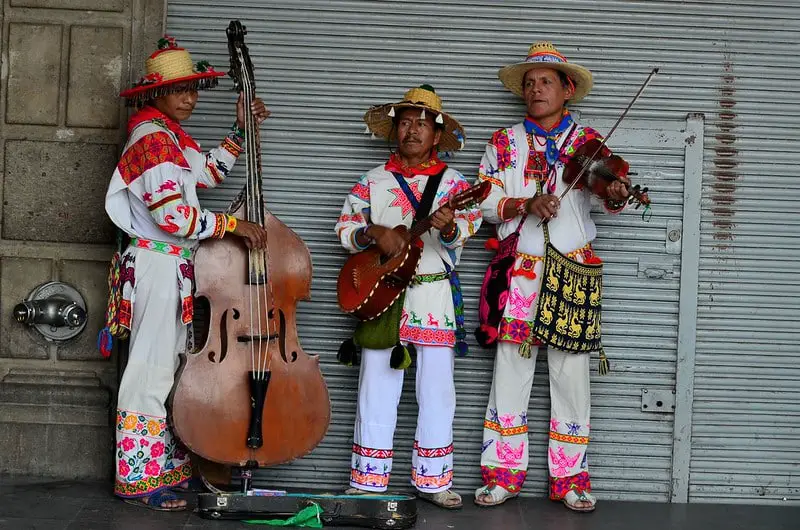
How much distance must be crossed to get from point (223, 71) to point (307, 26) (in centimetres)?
49

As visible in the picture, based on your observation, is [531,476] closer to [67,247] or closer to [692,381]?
[692,381]

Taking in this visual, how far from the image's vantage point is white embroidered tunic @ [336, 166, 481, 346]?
18.3 feet

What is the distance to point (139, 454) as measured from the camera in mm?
5344

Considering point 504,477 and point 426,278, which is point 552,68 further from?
point 504,477

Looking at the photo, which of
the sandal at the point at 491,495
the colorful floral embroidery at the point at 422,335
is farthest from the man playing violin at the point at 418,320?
the sandal at the point at 491,495

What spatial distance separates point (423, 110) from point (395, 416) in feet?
4.82

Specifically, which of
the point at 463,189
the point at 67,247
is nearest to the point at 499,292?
the point at 463,189

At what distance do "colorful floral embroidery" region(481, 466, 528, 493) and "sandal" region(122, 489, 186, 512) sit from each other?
1.47 meters

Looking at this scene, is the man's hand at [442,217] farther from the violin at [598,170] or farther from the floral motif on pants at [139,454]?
the floral motif on pants at [139,454]

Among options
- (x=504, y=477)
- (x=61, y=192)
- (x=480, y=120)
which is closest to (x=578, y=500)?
(x=504, y=477)

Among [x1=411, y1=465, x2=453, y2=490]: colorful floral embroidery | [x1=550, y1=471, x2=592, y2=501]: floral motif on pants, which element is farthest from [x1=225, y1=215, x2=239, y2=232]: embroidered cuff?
[x1=550, y1=471, x2=592, y2=501]: floral motif on pants

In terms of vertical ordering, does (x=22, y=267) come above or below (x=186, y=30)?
below

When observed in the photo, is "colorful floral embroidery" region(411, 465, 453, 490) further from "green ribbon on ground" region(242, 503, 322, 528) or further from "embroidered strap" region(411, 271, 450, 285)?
"embroidered strap" region(411, 271, 450, 285)

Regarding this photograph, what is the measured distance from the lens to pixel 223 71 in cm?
597
